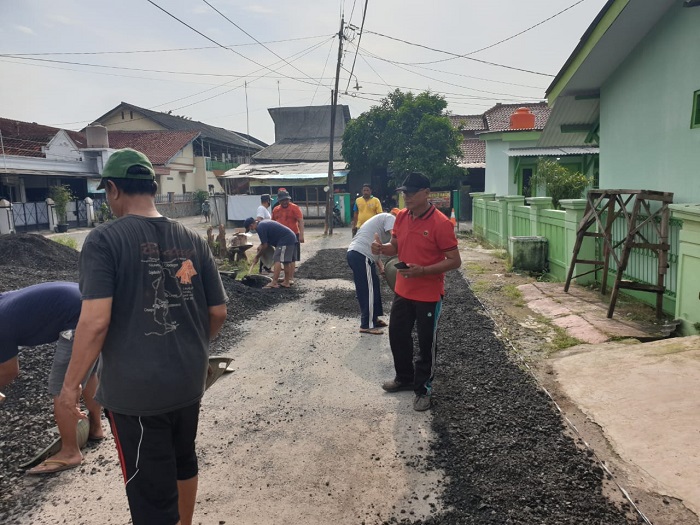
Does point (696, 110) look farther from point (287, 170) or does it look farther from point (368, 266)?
point (287, 170)

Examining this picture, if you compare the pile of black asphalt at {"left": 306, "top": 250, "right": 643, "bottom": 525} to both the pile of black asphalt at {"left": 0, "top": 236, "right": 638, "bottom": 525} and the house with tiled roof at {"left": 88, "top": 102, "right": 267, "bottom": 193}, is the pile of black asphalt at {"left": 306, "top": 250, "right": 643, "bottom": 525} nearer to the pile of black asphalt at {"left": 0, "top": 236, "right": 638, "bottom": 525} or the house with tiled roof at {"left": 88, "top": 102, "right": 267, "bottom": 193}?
the pile of black asphalt at {"left": 0, "top": 236, "right": 638, "bottom": 525}

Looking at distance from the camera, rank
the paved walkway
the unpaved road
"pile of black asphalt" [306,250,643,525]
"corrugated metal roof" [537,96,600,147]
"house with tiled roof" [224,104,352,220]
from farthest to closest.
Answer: "house with tiled roof" [224,104,352,220] < "corrugated metal roof" [537,96,600,147] < the paved walkway < the unpaved road < "pile of black asphalt" [306,250,643,525]

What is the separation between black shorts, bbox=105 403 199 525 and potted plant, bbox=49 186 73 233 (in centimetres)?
2622

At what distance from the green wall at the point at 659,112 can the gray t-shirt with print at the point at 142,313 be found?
6.34 m

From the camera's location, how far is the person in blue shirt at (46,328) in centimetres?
304

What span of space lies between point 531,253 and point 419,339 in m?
6.22

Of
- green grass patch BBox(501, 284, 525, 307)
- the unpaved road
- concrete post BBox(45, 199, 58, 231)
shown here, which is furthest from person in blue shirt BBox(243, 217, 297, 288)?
concrete post BBox(45, 199, 58, 231)

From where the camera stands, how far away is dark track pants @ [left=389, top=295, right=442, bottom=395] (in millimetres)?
4246

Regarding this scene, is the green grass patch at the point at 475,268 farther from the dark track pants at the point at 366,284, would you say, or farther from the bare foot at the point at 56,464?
the bare foot at the point at 56,464

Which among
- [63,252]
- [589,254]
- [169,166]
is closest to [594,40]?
[589,254]

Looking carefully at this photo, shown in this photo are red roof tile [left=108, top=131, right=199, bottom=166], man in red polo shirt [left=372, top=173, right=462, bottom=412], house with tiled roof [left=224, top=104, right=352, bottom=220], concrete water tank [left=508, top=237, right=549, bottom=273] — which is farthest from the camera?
red roof tile [left=108, top=131, right=199, bottom=166]

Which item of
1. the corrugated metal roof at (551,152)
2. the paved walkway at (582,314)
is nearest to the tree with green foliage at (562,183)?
the corrugated metal roof at (551,152)

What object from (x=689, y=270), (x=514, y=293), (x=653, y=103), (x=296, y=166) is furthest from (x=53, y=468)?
(x=296, y=166)

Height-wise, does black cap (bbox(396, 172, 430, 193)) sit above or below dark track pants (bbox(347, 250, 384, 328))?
above
